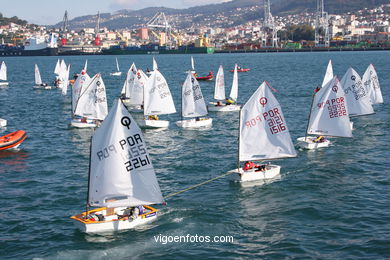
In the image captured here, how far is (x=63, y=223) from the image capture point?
29.7m

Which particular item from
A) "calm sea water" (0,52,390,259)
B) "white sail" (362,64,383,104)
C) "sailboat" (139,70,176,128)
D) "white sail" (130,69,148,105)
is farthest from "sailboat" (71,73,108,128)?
"white sail" (362,64,383,104)

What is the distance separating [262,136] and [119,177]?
13392 millimetres

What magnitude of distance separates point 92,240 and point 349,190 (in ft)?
61.1

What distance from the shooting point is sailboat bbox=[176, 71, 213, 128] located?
56344 millimetres

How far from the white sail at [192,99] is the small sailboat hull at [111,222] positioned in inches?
1142

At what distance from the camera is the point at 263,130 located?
36656 millimetres

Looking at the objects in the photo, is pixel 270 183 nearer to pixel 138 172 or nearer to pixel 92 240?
pixel 138 172

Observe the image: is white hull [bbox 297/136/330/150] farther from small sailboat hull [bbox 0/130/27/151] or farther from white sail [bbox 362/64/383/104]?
small sailboat hull [bbox 0/130/27/151]

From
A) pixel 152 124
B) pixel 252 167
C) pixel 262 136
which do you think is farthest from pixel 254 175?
pixel 152 124

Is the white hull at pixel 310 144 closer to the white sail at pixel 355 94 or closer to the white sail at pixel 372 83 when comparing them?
the white sail at pixel 355 94

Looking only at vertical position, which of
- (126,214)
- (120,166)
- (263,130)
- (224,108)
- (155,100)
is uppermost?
(155,100)

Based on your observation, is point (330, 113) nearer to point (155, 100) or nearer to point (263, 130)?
point (263, 130)

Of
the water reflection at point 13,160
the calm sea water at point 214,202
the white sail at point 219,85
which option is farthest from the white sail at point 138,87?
the water reflection at point 13,160

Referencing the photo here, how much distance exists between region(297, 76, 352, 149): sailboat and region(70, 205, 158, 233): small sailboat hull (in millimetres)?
21740
